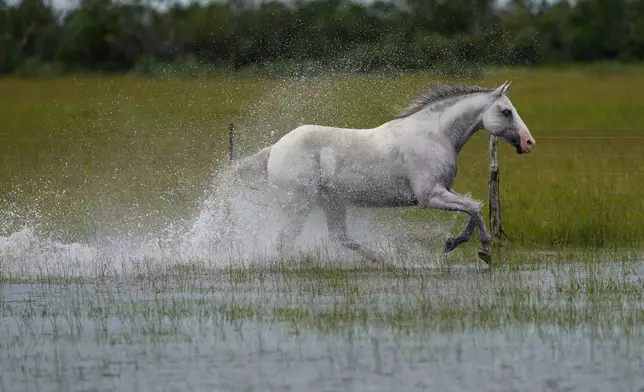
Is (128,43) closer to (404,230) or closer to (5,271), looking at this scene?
(404,230)

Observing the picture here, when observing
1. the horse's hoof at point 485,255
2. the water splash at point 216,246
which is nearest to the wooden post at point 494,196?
the water splash at point 216,246

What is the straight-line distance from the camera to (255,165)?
46.4 ft

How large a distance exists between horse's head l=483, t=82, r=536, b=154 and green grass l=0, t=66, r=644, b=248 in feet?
3.40

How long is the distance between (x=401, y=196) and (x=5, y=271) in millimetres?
3725

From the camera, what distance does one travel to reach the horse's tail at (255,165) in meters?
14.1

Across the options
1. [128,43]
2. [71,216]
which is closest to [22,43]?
[128,43]

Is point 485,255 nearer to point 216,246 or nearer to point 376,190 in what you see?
point 376,190

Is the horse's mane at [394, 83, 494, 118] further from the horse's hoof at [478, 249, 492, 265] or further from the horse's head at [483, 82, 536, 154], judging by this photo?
the horse's hoof at [478, 249, 492, 265]

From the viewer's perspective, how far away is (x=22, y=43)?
28125 millimetres

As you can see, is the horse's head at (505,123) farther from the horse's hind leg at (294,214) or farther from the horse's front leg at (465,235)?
the horse's hind leg at (294,214)

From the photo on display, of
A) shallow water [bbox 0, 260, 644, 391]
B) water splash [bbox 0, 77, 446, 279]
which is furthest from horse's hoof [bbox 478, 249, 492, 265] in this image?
water splash [bbox 0, 77, 446, 279]

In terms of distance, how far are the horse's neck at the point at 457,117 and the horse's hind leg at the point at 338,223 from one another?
45.1 inches

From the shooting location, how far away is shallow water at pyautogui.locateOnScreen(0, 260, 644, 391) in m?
8.32

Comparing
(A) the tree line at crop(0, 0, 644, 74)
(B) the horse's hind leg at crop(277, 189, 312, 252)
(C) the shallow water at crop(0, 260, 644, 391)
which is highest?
(A) the tree line at crop(0, 0, 644, 74)
